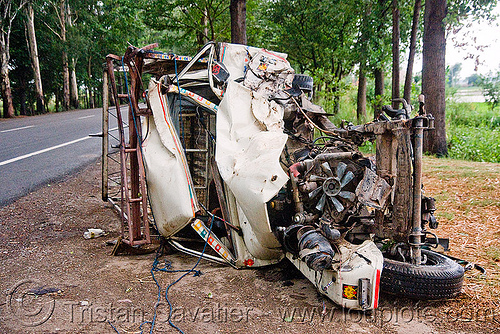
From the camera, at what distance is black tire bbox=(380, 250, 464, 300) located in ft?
10.7

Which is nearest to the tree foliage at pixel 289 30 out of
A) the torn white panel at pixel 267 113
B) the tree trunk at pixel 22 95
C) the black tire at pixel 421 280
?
the tree trunk at pixel 22 95

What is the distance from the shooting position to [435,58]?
31.5 ft

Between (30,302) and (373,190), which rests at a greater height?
(373,190)

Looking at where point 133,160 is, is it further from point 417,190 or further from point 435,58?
point 435,58

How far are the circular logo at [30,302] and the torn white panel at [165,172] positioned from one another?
141 cm

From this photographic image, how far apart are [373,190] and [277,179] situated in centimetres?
83

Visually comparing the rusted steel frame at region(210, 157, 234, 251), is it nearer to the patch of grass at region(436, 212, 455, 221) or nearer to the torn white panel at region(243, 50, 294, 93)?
the torn white panel at region(243, 50, 294, 93)

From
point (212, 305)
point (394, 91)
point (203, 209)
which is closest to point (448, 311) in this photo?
point (212, 305)

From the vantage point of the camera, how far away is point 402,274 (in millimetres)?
3301

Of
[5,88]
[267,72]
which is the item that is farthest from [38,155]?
[5,88]

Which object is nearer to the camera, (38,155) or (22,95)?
(38,155)

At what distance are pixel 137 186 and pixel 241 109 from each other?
163 centimetres

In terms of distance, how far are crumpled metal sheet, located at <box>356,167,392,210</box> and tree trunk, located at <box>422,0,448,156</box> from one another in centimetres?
741

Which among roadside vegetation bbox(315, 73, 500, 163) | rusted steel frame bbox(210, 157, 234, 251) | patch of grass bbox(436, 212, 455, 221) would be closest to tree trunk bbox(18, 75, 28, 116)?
roadside vegetation bbox(315, 73, 500, 163)
